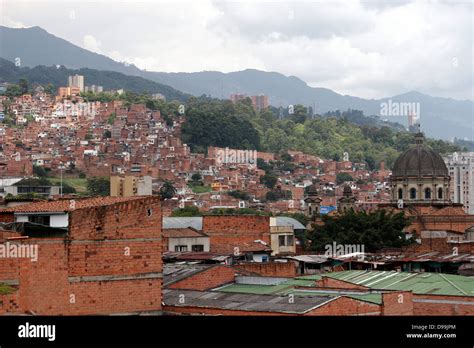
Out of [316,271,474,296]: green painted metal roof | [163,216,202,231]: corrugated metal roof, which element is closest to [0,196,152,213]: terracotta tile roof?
[316,271,474,296]: green painted metal roof

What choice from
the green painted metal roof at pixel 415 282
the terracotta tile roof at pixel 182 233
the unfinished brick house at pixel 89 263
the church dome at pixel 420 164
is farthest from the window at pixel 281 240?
the unfinished brick house at pixel 89 263

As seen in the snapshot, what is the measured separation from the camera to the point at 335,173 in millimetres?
155375

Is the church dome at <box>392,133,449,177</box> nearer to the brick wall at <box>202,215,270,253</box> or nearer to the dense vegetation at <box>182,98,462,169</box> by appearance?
the brick wall at <box>202,215,270,253</box>

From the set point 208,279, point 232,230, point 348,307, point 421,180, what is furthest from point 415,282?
point 421,180

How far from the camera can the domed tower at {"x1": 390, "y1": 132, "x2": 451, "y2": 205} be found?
6569 centimetres

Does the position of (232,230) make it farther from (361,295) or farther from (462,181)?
(462,181)

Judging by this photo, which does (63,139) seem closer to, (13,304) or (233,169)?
(233,169)

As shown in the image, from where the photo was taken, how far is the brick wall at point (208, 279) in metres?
21.7

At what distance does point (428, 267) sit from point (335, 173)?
127 m

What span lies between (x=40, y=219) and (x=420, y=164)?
50.2 metres

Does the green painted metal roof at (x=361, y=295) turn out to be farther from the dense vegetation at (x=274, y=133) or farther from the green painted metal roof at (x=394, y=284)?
the dense vegetation at (x=274, y=133)

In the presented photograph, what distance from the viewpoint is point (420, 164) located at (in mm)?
66438
